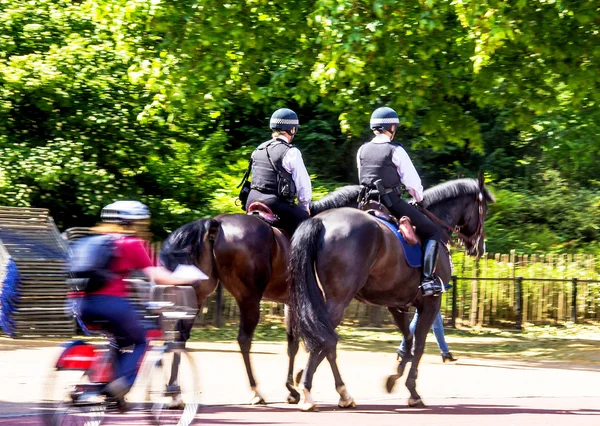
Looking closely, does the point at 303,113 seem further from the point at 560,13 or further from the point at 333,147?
the point at 560,13

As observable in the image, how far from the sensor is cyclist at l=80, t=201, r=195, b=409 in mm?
7535

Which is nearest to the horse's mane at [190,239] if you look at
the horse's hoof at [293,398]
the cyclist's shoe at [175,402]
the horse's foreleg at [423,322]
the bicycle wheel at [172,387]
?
the horse's hoof at [293,398]

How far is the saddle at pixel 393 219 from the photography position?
35.1 ft

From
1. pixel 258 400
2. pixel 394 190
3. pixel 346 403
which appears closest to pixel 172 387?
pixel 258 400

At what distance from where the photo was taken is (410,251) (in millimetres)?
10781

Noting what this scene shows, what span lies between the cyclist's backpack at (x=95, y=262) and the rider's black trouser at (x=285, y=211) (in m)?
3.63

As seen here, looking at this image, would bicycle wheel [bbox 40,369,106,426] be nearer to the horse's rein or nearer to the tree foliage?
the horse's rein

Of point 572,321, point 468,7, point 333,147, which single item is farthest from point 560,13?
point 333,147

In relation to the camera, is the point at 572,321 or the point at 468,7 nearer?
the point at 468,7

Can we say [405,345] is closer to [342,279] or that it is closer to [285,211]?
[342,279]

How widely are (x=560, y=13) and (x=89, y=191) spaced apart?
26.2 ft

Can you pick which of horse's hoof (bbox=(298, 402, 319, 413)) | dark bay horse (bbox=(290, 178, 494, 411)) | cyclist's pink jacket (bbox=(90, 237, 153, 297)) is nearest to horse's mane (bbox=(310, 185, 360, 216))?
dark bay horse (bbox=(290, 178, 494, 411))

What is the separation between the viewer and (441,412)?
33.6 feet

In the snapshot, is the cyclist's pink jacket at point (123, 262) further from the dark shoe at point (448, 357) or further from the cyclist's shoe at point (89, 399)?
the dark shoe at point (448, 357)
